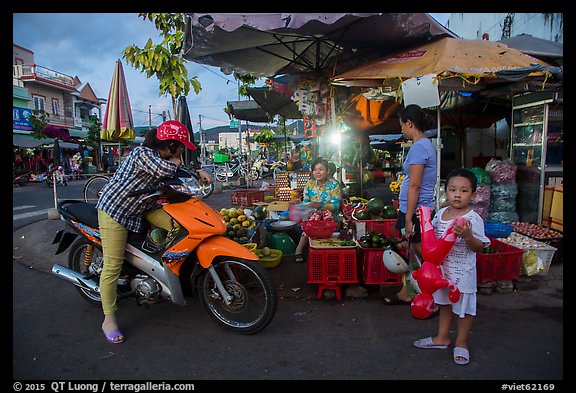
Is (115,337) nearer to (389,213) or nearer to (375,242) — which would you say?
(375,242)

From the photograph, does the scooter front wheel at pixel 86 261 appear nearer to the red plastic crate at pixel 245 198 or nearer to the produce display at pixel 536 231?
the red plastic crate at pixel 245 198

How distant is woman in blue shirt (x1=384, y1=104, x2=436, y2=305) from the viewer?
3355 mm

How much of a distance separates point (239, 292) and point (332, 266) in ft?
3.89

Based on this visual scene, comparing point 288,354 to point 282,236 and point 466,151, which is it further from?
point 466,151

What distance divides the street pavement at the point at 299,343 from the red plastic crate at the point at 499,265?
0.19m

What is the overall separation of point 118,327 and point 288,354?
158cm

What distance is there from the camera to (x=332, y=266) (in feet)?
13.2

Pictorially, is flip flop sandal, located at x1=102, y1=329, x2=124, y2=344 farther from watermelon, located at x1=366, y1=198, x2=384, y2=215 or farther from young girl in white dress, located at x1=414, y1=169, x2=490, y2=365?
watermelon, located at x1=366, y1=198, x2=384, y2=215

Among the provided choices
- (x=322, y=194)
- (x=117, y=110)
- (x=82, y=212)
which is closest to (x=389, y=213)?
(x=322, y=194)

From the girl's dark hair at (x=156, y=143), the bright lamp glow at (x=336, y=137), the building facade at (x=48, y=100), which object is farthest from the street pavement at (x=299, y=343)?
the building facade at (x=48, y=100)

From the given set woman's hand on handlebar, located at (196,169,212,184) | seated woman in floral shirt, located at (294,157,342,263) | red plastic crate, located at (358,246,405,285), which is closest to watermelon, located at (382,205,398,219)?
seated woman in floral shirt, located at (294,157,342,263)

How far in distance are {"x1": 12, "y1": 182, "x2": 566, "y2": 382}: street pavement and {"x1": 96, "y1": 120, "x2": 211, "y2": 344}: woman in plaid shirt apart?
382mm

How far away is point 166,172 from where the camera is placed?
3.08 meters
